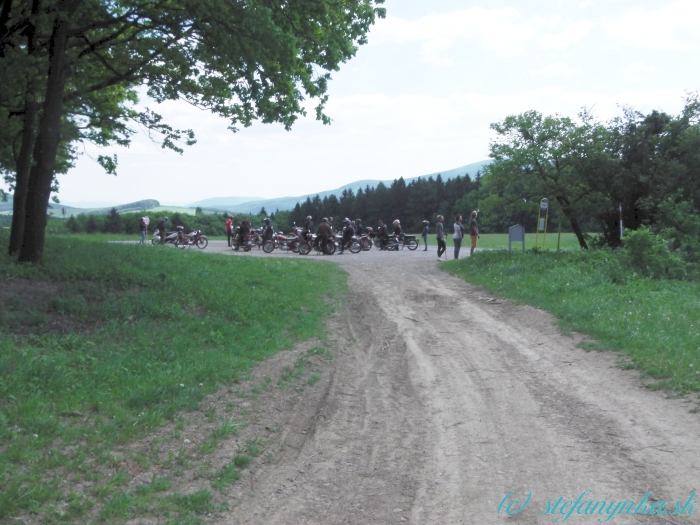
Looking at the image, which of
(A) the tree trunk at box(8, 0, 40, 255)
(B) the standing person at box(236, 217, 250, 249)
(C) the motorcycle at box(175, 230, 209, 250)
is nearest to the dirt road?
(A) the tree trunk at box(8, 0, 40, 255)

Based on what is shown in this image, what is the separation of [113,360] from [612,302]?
911cm

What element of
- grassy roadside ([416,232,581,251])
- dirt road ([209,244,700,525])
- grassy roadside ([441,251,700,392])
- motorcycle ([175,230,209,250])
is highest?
motorcycle ([175,230,209,250])

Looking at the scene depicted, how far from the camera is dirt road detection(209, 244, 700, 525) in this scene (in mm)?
4699

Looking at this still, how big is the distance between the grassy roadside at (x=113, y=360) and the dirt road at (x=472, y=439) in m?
0.85

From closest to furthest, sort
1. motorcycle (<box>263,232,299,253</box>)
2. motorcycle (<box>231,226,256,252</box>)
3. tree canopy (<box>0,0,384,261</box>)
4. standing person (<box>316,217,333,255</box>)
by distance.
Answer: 1. tree canopy (<box>0,0,384,261</box>)
2. standing person (<box>316,217,333,255</box>)
3. motorcycle (<box>263,232,299,253</box>)
4. motorcycle (<box>231,226,256,252</box>)

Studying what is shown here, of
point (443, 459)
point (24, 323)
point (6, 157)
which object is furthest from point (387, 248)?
point (443, 459)

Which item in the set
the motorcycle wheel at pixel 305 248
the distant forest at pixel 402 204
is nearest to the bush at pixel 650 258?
the motorcycle wheel at pixel 305 248

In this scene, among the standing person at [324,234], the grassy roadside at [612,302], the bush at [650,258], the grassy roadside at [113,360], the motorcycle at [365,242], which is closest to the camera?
the grassy roadside at [113,360]

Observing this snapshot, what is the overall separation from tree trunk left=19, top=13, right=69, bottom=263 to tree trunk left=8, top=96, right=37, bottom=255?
1.08 m

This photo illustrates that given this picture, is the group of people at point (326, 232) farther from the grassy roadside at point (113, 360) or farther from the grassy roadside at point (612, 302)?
the grassy roadside at point (113, 360)

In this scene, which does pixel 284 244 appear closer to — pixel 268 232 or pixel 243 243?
pixel 268 232

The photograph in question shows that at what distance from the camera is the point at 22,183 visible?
1388cm

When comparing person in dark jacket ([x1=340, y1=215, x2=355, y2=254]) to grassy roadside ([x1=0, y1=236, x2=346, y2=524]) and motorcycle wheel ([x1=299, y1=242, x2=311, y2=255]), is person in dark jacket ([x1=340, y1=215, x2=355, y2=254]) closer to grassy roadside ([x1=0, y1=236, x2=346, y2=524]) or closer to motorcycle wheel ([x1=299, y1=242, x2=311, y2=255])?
motorcycle wheel ([x1=299, y1=242, x2=311, y2=255])

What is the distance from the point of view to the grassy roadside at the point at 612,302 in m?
8.34
